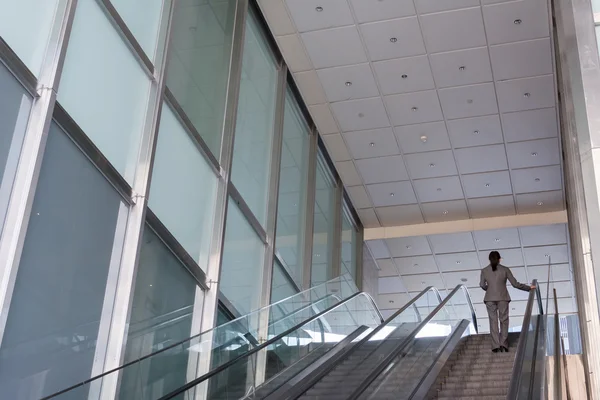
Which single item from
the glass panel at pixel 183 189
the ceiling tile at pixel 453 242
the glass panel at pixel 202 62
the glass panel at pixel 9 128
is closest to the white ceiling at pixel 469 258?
the ceiling tile at pixel 453 242

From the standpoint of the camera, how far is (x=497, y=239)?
18266mm

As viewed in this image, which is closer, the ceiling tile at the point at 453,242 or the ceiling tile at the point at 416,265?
the ceiling tile at the point at 453,242

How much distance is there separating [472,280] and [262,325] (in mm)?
14119

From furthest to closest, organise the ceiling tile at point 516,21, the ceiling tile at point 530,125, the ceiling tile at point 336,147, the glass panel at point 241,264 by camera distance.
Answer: the ceiling tile at point 336,147
the ceiling tile at point 530,125
the ceiling tile at point 516,21
the glass panel at point 241,264

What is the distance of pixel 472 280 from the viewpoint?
2141 centimetres

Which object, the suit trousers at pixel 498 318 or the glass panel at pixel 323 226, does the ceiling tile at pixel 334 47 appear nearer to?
the glass panel at pixel 323 226

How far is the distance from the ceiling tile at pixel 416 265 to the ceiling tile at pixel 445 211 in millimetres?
2112

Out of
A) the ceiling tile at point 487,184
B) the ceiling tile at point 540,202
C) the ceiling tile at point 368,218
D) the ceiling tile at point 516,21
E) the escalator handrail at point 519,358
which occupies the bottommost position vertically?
the escalator handrail at point 519,358

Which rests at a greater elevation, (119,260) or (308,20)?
(308,20)

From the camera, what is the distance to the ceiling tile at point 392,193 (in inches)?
646

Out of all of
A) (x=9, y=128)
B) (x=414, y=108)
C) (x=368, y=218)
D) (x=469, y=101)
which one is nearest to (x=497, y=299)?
(x=469, y=101)

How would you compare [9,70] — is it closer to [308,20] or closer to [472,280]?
[308,20]

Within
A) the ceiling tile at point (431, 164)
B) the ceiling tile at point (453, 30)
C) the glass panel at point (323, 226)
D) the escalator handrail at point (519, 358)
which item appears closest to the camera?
the escalator handrail at point (519, 358)

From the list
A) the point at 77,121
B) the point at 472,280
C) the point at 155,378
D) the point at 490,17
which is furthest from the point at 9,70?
the point at 472,280
